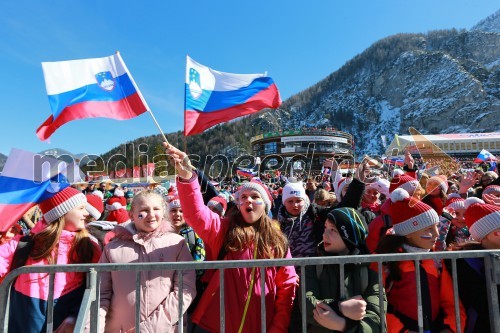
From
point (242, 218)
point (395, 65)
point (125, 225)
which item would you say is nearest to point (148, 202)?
point (125, 225)

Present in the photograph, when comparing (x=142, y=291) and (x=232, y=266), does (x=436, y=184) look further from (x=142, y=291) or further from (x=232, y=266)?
(x=142, y=291)

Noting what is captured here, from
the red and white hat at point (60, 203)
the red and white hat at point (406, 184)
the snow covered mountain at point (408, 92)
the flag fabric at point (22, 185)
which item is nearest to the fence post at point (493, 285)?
the red and white hat at point (406, 184)

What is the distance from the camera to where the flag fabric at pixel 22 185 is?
3086 millimetres

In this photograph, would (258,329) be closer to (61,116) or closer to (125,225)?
(125,225)

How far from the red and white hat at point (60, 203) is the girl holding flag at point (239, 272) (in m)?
1.11

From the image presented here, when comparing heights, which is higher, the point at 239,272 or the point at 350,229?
the point at 350,229

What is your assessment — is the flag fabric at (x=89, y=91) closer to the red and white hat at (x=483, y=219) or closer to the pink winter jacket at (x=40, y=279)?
the pink winter jacket at (x=40, y=279)

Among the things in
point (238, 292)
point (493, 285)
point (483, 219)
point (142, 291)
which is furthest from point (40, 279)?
point (483, 219)

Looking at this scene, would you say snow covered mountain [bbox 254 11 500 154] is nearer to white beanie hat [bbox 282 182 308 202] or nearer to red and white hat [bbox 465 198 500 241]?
white beanie hat [bbox 282 182 308 202]

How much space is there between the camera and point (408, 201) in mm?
2982

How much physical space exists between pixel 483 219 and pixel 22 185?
158 inches

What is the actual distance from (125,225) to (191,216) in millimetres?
623

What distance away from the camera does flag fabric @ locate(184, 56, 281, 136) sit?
13.3ft

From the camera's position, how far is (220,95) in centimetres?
431
